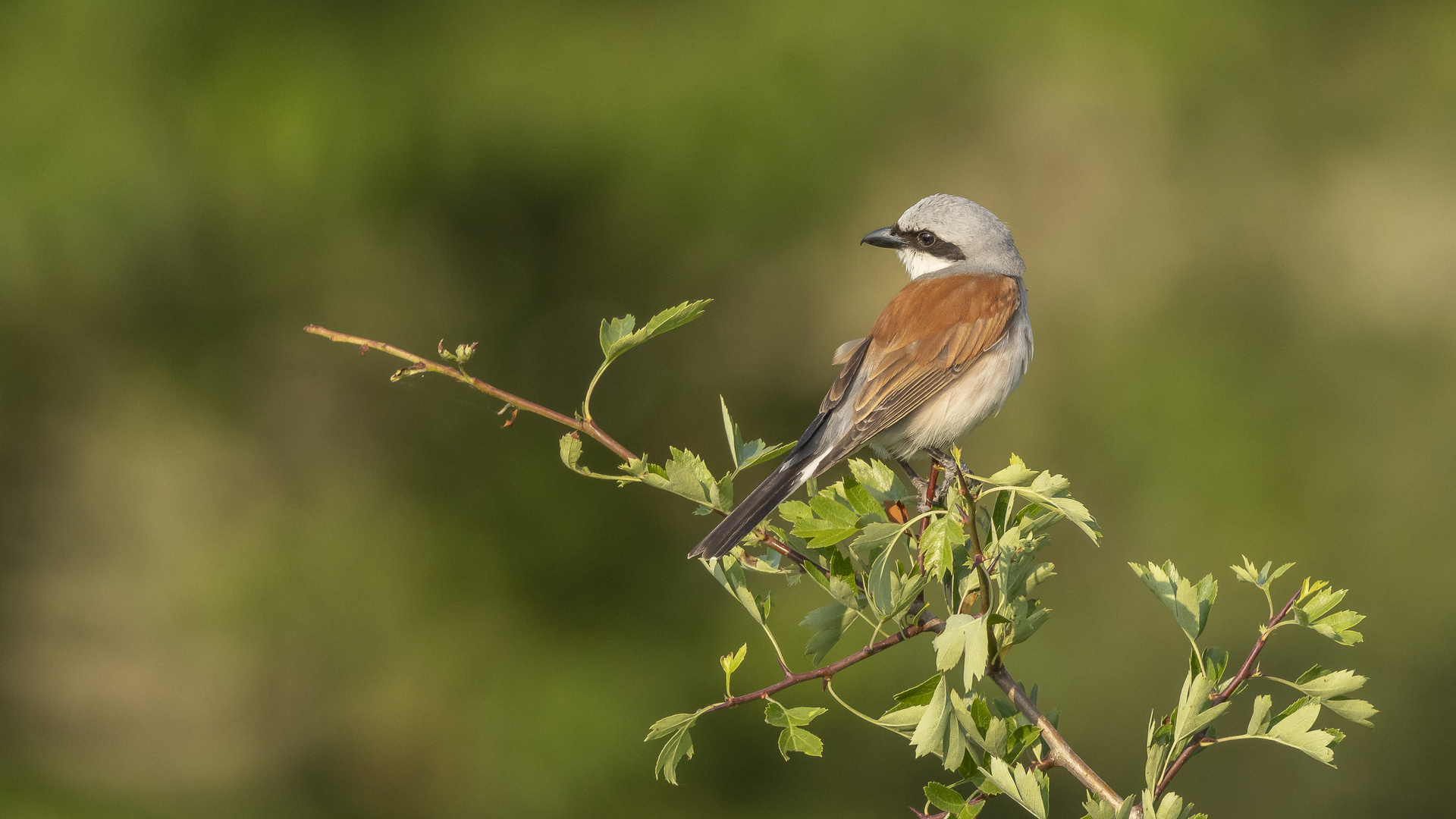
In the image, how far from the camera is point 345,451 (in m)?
6.69

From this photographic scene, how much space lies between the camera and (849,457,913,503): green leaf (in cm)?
199

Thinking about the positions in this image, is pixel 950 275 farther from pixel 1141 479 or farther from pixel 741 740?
pixel 741 740

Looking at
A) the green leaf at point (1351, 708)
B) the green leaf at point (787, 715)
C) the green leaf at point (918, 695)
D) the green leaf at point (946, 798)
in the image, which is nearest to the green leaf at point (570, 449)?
the green leaf at point (787, 715)

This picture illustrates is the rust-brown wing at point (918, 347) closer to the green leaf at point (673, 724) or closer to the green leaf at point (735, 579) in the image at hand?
the green leaf at point (735, 579)

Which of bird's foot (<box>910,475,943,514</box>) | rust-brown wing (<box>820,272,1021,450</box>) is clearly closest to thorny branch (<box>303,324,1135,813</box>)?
bird's foot (<box>910,475,943,514</box>)

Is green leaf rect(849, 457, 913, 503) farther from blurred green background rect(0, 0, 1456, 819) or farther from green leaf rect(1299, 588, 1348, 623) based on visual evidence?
blurred green background rect(0, 0, 1456, 819)

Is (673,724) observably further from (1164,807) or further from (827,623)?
(1164,807)

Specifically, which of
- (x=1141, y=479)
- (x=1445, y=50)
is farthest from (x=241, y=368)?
(x=1445, y=50)

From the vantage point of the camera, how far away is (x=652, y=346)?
263 inches

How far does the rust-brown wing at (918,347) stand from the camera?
3.11 metres

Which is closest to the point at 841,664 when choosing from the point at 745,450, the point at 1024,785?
the point at 1024,785

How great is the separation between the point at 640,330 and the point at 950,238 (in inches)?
77.9

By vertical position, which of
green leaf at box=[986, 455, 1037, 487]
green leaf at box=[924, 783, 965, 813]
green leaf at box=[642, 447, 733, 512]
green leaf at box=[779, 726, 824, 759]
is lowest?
green leaf at box=[924, 783, 965, 813]

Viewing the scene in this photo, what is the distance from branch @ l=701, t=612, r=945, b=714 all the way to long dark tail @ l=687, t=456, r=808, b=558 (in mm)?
228
